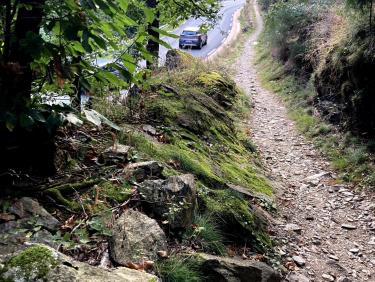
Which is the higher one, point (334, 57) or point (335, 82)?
point (334, 57)

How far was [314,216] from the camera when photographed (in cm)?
645

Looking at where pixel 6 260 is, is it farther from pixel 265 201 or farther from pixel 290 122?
pixel 290 122

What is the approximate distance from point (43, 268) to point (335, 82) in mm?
10225

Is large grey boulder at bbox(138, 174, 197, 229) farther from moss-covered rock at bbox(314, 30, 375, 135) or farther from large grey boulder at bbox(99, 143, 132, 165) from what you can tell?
moss-covered rock at bbox(314, 30, 375, 135)

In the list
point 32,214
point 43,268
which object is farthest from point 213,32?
point 43,268

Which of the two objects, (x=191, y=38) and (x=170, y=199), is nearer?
(x=170, y=199)

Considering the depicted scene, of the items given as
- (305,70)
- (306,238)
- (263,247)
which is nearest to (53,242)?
(263,247)

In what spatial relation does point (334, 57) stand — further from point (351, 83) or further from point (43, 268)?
point (43, 268)

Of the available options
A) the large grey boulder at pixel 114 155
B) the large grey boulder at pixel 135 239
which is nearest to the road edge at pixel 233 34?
the large grey boulder at pixel 114 155

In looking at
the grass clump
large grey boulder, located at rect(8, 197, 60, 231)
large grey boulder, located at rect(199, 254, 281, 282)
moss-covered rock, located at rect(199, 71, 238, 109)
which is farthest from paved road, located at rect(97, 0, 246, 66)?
large grey boulder, located at rect(8, 197, 60, 231)

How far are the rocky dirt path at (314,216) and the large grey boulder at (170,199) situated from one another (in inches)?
63.7

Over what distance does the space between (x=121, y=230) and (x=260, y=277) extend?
5.16 ft

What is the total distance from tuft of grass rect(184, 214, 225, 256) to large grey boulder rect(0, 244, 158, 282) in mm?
1792

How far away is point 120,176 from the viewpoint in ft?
12.1
